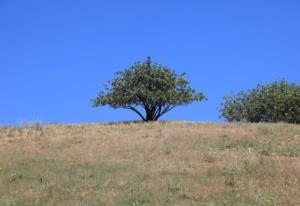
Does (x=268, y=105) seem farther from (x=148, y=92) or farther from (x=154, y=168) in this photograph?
(x=154, y=168)

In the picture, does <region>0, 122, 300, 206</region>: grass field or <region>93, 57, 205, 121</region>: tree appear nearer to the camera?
<region>0, 122, 300, 206</region>: grass field

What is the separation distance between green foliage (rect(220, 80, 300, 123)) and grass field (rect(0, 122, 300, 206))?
15.5m

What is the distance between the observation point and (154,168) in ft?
59.8

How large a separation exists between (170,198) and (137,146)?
807cm

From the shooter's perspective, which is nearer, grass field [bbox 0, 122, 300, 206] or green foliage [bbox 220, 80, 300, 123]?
grass field [bbox 0, 122, 300, 206]

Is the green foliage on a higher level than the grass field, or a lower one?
higher

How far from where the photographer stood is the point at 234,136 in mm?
24969

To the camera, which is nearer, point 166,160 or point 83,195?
point 83,195

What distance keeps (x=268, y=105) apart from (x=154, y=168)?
27.1 m

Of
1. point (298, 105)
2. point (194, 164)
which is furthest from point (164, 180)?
point (298, 105)

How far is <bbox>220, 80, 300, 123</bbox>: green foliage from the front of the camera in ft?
140

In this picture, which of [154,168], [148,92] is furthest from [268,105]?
[154,168]

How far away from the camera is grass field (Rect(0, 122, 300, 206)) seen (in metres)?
14.8

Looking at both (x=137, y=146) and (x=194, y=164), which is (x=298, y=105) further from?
(x=194, y=164)
